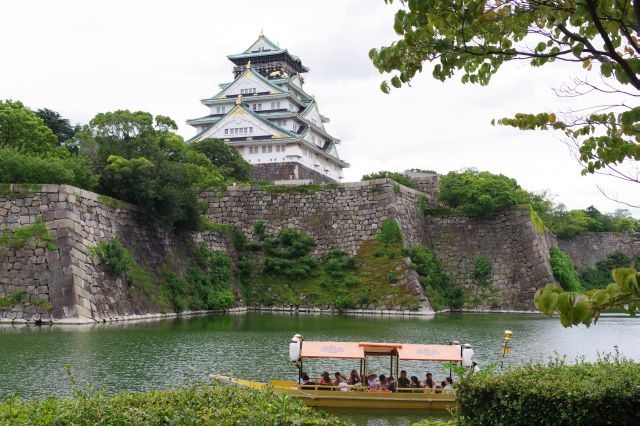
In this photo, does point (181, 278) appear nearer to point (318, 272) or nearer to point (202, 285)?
point (202, 285)

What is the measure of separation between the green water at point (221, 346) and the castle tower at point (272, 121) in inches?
1008

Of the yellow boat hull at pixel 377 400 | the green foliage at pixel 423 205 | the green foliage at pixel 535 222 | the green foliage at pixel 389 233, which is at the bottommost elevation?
the yellow boat hull at pixel 377 400

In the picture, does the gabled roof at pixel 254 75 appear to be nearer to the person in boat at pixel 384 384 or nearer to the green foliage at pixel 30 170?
the green foliage at pixel 30 170

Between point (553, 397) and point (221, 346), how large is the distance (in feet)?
42.5

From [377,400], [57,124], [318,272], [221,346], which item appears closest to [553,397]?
[377,400]

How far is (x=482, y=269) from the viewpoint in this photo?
37.9 meters

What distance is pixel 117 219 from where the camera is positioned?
93.5 ft

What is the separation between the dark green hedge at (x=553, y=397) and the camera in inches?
292

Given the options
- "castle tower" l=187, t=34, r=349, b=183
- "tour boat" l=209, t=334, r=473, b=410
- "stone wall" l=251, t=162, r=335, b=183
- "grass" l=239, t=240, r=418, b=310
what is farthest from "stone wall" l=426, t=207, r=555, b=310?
Result: "tour boat" l=209, t=334, r=473, b=410

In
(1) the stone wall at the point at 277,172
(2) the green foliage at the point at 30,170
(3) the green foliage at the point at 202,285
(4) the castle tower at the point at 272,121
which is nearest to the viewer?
(2) the green foliage at the point at 30,170

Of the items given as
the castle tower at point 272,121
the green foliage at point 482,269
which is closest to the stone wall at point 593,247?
the green foliage at point 482,269

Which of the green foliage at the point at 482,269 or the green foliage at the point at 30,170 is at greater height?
the green foliage at the point at 30,170

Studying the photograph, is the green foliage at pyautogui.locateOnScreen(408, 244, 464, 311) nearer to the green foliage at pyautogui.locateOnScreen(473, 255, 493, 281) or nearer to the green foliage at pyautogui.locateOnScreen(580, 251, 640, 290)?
the green foliage at pyautogui.locateOnScreen(473, 255, 493, 281)

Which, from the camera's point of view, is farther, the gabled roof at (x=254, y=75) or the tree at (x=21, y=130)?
the gabled roof at (x=254, y=75)
